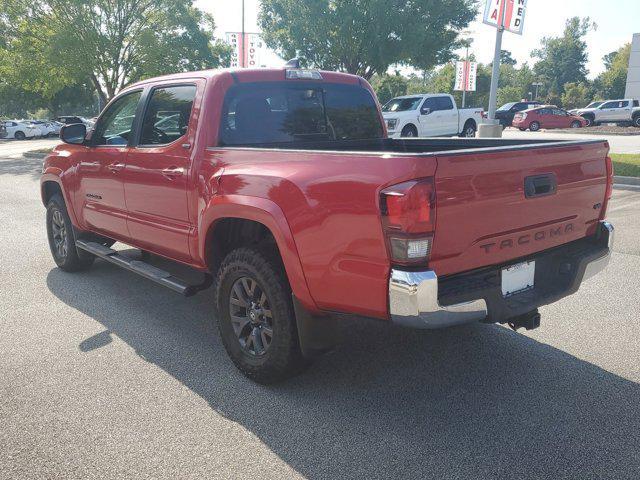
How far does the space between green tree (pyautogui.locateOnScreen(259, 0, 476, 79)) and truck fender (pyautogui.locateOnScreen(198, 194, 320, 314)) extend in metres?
22.0

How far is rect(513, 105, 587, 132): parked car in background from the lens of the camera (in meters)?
32.8

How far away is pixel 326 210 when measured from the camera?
9.27ft

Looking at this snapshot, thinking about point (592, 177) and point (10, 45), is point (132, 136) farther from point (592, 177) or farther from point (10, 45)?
point (10, 45)

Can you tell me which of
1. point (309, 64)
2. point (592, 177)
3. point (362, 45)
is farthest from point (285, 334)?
point (309, 64)

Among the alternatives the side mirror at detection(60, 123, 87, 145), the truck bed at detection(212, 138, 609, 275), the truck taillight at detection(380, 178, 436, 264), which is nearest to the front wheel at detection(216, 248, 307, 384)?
the truck bed at detection(212, 138, 609, 275)

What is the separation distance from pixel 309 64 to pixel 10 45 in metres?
13.0

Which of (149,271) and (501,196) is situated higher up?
(501,196)

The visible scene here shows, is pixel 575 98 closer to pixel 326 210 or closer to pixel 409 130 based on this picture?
pixel 409 130

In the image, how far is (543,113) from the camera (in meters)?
32.8

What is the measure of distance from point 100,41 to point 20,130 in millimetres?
22294

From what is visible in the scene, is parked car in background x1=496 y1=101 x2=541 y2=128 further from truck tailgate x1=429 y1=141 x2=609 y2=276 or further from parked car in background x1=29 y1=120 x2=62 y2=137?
truck tailgate x1=429 y1=141 x2=609 y2=276

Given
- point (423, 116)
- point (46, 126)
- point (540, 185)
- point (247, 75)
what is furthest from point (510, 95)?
point (540, 185)

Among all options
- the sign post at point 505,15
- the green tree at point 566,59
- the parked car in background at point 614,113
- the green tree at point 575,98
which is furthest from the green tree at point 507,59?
the sign post at point 505,15

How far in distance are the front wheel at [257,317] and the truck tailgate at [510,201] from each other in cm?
100
